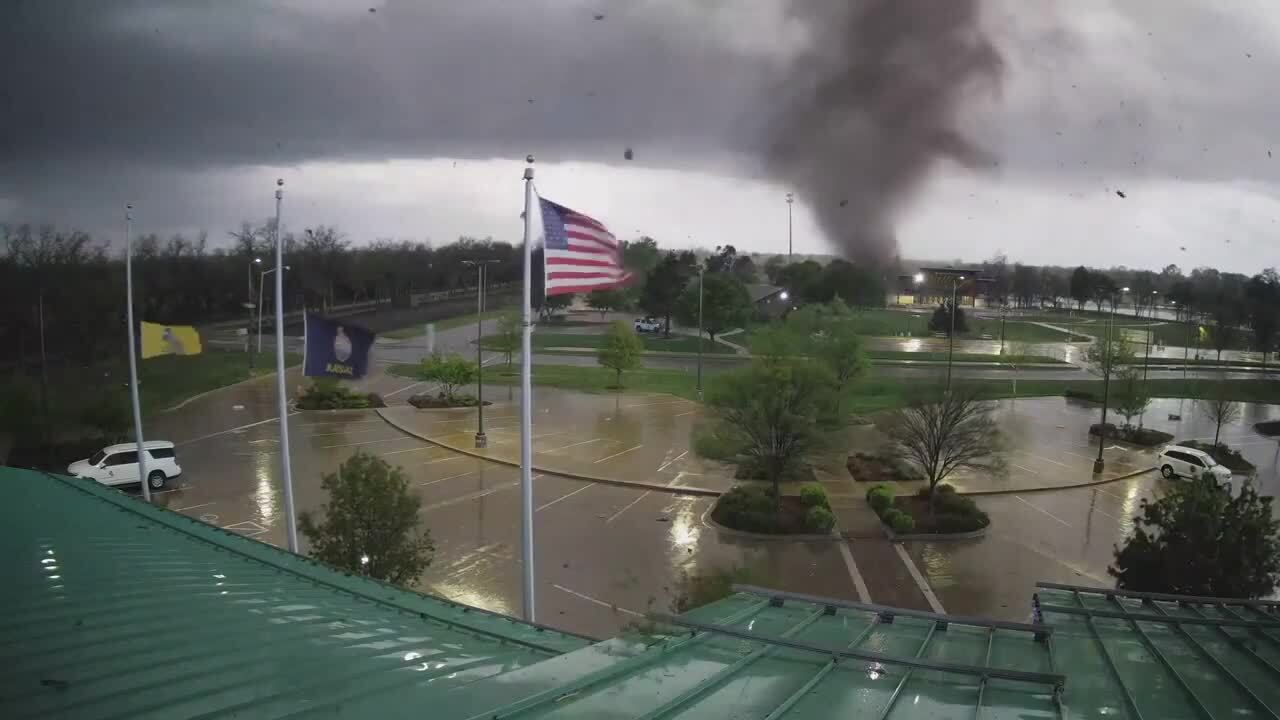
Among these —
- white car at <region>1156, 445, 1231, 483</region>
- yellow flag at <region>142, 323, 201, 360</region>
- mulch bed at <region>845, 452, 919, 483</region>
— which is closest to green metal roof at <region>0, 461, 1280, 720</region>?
yellow flag at <region>142, 323, 201, 360</region>

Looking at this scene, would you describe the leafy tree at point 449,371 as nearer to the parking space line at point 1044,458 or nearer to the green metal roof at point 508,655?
the parking space line at point 1044,458

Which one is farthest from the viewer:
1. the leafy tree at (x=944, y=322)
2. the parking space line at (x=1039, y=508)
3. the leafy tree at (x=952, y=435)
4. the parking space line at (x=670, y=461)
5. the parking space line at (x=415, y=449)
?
the leafy tree at (x=944, y=322)

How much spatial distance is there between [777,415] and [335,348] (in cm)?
917

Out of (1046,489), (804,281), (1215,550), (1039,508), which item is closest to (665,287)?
(804,281)

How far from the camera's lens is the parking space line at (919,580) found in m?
11.4

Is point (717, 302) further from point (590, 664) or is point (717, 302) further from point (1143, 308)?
point (1143, 308)

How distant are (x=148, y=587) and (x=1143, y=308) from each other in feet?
331

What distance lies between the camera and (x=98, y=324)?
27.2 meters

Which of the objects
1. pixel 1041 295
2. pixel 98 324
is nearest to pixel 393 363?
pixel 98 324

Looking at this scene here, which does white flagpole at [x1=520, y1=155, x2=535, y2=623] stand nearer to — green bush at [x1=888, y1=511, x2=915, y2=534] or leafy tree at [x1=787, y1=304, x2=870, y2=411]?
green bush at [x1=888, y1=511, x2=915, y2=534]

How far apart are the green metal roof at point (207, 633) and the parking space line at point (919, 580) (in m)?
7.90

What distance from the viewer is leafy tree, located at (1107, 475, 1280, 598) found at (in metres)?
9.45

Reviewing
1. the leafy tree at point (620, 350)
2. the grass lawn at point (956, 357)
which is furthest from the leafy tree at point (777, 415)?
the grass lawn at point (956, 357)

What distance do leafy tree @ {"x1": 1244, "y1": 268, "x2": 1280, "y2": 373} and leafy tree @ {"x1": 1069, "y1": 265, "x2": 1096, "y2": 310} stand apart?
29.8 metres
